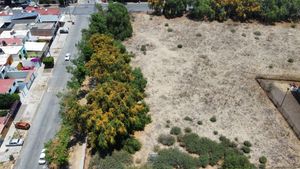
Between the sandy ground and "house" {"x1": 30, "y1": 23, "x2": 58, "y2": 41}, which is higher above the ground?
"house" {"x1": 30, "y1": 23, "x2": 58, "y2": 41}

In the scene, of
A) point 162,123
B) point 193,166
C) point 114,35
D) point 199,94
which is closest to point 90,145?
point 162,123

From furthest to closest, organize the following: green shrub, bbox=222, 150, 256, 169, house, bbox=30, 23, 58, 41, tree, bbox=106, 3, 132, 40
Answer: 1. house, bbox=30, 23, 58, 41
2. tree, bbox=106, 3, 132, 40
3. green shrub, bbox=222, 150, 256, 169

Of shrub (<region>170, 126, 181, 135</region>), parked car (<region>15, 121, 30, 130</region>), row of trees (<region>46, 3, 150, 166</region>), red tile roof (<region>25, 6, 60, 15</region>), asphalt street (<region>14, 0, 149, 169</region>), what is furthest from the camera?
red tile roof (<region>25, 6, 60, 15</region>)

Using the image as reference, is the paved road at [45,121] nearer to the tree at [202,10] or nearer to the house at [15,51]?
the house at [15,51]

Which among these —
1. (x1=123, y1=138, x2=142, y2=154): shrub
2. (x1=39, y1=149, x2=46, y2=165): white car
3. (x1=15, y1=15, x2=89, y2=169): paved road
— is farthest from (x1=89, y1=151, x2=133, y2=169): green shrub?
(x1=15, y1=15, x2=89, y2=169): paved road

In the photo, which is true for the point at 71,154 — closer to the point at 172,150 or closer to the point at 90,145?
the point at 90,145

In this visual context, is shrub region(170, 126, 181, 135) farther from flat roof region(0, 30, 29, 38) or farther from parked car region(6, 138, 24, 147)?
flat roof region(0, 30, 29, 38)
